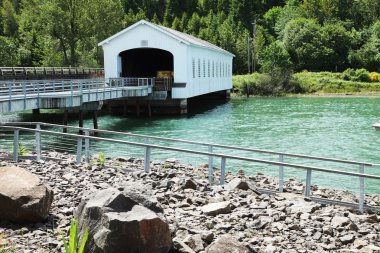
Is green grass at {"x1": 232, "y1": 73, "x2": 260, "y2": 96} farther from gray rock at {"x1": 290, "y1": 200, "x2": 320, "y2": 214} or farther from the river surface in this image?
gray rock at {"x1": 290, "y1": 200, "x2": 320, "y2": 214}

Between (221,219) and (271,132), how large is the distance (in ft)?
71.3

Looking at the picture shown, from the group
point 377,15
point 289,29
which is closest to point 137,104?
point 289,29

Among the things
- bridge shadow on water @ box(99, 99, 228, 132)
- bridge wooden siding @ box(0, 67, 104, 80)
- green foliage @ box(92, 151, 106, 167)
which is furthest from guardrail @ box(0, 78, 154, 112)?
green foliage @ box(92, 151, 106, 167)

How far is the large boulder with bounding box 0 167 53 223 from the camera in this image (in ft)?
27.8

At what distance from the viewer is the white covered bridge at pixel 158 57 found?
4016cm

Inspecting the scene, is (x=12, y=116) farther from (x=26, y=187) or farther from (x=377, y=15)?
(x=377, y=15)

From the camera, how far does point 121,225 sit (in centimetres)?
703

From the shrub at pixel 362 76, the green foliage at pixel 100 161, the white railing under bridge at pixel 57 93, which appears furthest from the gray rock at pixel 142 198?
the shrub at pixel 362 76

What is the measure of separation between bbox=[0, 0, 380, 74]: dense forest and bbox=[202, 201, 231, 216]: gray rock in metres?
55.1

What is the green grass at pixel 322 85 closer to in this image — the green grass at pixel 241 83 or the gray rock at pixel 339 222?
the green grass at pixel 241 83

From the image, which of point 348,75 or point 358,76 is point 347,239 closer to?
point 358,76

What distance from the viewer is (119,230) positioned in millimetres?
7043

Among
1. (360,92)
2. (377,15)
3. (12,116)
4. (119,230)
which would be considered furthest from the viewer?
(377,15)

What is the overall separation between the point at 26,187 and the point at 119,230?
7.49 feet
